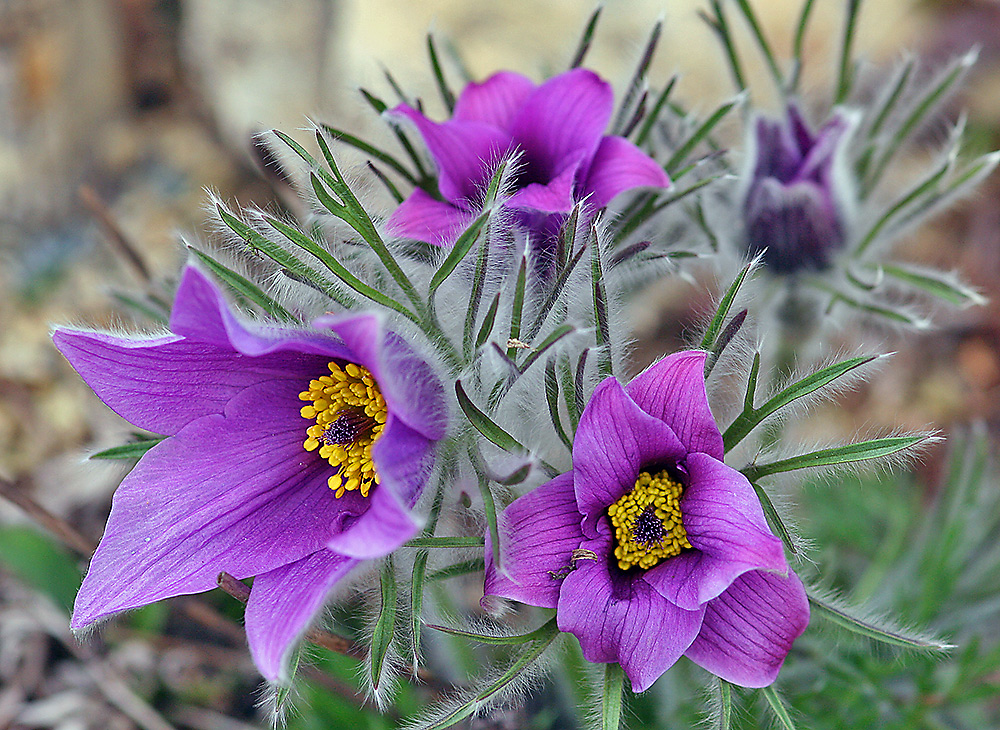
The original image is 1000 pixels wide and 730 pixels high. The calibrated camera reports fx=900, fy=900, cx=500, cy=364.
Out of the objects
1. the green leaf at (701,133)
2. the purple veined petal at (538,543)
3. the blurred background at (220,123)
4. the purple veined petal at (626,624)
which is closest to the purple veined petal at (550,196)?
the green leaf at (701,133)

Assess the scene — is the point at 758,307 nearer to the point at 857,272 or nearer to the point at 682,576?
the point at 857,272

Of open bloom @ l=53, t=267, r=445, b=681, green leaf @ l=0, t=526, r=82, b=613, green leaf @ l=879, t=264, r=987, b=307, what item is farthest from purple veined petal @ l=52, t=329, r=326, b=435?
green leaf @ l=0, t=526, r=82, b=613

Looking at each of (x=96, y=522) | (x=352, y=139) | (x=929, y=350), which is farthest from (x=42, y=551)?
(x=929, y=350)

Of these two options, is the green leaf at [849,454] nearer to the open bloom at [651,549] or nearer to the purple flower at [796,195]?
the open bloom at [651,549]

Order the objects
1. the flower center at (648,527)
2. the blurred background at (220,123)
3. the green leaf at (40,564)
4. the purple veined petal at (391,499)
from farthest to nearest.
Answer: the blurred background at (220,123)
the green leaf at (40,564)
the flower center at (648,527)
the purple veined petal at (391,499)

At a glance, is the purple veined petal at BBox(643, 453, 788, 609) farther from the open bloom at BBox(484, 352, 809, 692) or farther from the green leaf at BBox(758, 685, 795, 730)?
the green leaf at BBox(758, 685, 795, 730)

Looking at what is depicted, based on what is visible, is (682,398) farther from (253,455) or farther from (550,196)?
(253,455)

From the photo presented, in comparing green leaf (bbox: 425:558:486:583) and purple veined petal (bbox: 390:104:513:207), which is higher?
purple veined petal (bbox: 390:104:513:207)
